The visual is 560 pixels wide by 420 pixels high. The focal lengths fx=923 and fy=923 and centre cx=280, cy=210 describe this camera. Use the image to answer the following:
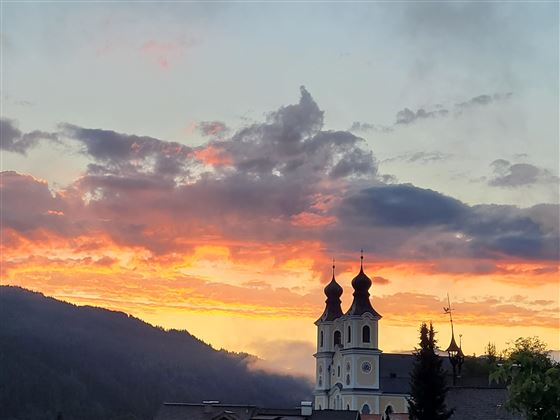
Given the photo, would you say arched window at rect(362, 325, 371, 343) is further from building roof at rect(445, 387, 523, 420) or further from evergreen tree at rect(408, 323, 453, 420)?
evergreen tree at rect(408, 323, 453, 420)

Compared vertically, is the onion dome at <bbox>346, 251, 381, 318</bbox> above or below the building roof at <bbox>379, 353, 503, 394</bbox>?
above

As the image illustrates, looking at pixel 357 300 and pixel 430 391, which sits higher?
pixel 357 300

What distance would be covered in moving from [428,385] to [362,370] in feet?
208

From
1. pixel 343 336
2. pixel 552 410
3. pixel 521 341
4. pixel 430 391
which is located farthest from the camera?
pixel 343 336

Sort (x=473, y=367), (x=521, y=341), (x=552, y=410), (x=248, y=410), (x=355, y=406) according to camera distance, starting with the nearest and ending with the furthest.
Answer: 1. (x=552, y=410)
2. (x=521, y=341)
3. (x=248, y=410)
4. (x=355, y=406)
5. (x=473, y=367)

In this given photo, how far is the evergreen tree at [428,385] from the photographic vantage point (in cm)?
5547

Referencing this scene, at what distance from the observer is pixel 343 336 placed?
407ft

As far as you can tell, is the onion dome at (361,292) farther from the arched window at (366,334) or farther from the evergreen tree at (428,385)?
the evergreen tree at (428,385)

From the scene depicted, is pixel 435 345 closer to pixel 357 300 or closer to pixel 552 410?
pixel 552 410

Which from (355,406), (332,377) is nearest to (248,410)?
(355,406)

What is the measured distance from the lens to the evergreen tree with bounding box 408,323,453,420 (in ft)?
182

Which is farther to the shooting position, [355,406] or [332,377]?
[332,377]

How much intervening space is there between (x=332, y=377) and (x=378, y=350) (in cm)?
944

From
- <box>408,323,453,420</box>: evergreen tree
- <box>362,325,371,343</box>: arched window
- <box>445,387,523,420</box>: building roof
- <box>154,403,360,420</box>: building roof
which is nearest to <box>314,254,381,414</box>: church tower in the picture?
<box>362,325,371,343</box>: arched window
